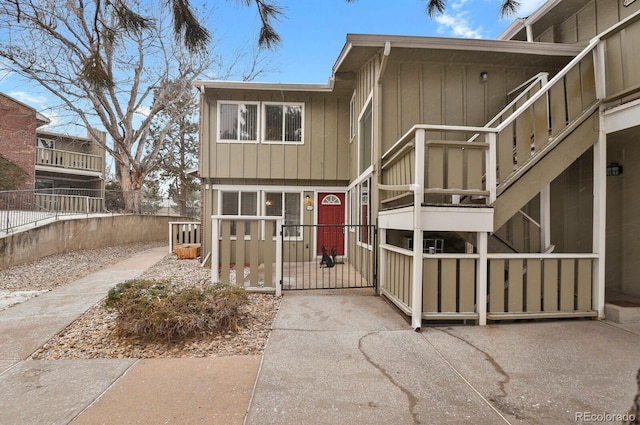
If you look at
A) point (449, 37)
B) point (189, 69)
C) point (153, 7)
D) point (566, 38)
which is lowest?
point (153, 7)

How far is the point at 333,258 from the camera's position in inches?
302

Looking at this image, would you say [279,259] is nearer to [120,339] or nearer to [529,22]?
[120,339]

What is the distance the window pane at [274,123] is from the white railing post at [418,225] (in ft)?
19.1

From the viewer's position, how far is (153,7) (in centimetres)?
280

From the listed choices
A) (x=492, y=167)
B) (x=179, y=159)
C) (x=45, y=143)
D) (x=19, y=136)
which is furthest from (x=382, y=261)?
(x=45, y=143)

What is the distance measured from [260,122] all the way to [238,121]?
625 millimetres

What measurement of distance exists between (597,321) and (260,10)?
17.4 feet

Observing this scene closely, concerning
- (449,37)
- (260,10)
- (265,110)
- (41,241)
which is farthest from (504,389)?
(41,241)

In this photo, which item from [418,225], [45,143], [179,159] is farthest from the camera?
[179,159]

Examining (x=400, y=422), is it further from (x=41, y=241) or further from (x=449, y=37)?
(x=41, y=241)

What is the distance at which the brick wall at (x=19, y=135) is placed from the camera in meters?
15.2

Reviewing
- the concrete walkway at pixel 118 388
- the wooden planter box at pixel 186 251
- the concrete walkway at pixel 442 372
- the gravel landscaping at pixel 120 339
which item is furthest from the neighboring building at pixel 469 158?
the concrete walkway at pixel 118 388

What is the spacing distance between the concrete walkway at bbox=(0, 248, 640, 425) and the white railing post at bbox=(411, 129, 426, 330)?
0.24 metres

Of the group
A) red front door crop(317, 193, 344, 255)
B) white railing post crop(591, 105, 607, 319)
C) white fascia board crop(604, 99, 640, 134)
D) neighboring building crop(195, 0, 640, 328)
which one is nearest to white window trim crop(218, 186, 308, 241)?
neighboring building crop(195, 0, 640, 328)
